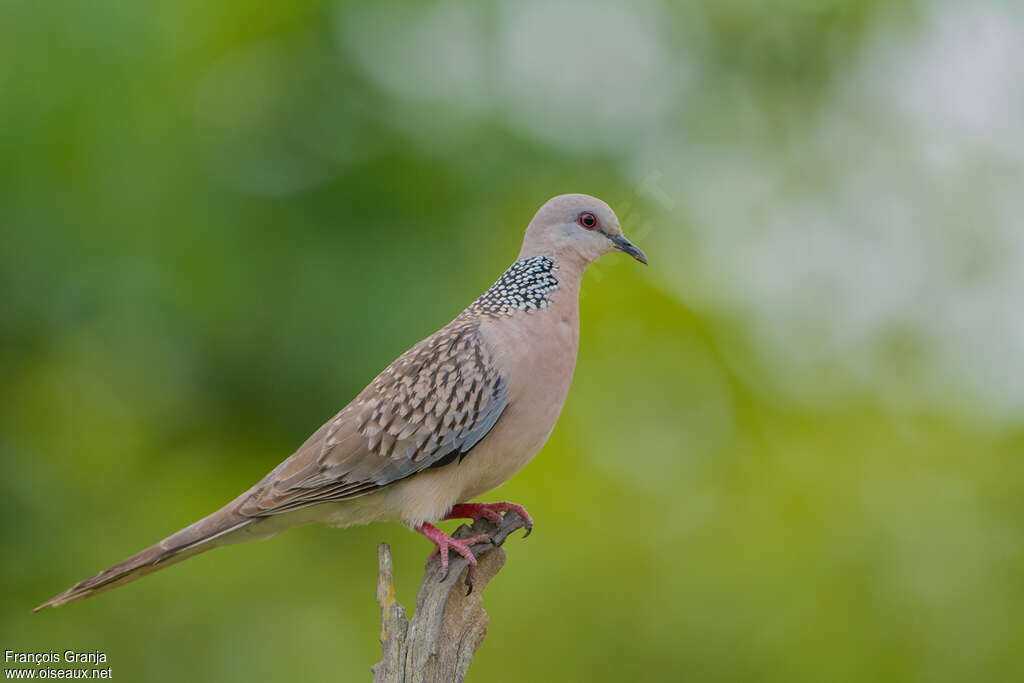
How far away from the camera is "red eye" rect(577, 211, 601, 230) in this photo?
4355 millimetres

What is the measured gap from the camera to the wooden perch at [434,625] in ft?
12.6

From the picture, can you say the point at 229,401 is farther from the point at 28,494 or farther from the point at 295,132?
the point at 295,132

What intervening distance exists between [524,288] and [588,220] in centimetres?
41

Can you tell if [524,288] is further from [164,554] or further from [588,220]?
[164,554]

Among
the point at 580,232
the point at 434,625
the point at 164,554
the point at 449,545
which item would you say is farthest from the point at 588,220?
the point at 164,554

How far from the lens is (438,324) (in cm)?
862

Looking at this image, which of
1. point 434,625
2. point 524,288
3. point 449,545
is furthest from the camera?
point 524,288

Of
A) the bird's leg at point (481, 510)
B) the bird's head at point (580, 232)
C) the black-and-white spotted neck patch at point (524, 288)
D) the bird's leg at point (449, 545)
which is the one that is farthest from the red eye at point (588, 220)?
the bird's leg at point (449, 545)

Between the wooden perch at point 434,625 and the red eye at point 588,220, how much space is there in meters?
1.43

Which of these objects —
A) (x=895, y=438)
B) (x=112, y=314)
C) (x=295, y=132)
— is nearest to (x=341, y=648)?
(x=112, y=314)

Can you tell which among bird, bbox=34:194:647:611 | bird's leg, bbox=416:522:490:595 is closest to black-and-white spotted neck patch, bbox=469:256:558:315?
bird, bbox=34:194:647:611

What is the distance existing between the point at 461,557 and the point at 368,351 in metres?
4.64

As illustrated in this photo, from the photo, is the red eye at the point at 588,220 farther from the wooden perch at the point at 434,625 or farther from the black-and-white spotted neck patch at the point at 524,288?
the wooden perch at the point at 434,625

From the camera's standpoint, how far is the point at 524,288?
4.34 m
